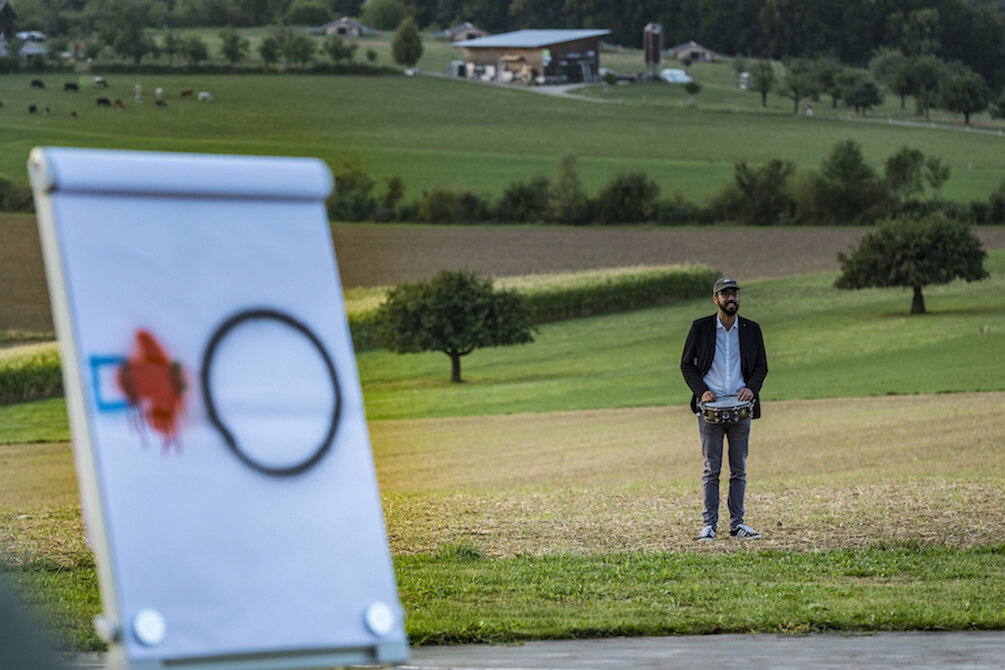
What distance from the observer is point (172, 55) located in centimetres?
3756

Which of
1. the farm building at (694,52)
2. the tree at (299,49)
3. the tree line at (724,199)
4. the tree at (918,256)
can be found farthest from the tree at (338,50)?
the tree at (918,256)

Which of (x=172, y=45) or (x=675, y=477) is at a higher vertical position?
(x=172, y=45)

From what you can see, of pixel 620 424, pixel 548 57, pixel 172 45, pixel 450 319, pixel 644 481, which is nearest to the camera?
pixel 644 481

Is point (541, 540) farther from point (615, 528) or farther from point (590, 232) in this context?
point (590, 232)

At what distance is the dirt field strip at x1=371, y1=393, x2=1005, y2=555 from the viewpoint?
9.98 metres

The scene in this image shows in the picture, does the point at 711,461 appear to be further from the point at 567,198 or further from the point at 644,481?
the point at 567,198

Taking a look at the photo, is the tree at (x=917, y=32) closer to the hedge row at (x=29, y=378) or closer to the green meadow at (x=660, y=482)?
the green meadow at (x=660, y=482)

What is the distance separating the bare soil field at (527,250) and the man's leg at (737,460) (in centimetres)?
2405

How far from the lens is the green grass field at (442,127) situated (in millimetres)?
35219

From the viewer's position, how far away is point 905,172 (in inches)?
1305

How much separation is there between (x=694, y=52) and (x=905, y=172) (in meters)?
6.01

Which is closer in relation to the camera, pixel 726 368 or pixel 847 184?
pixel 726 368

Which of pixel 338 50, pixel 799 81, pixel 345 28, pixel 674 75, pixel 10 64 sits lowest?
pixel 799 81

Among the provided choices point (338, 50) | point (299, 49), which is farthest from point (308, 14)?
point (338, 50)
